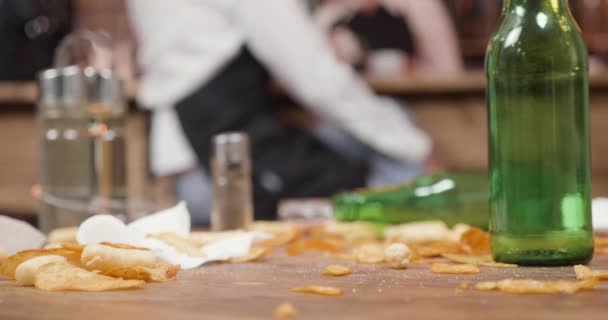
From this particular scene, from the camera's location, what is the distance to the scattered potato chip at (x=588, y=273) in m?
0.61

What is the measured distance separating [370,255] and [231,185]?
1.20ft

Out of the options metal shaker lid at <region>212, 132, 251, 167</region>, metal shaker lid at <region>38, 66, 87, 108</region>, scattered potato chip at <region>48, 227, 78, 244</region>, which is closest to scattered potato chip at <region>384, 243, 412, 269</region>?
scattered potato chip at <region>48, 227, 78, 244</region>

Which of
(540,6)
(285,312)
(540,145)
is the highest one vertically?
(540,6)

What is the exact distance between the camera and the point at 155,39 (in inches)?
103

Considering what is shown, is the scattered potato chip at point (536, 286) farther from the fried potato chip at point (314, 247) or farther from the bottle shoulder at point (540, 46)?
the fried potato chip at point (314, 247)

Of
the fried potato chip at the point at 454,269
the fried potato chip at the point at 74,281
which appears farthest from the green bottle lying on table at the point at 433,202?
the fried potato chip at the point at 74,281

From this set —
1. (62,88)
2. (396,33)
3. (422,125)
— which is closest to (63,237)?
(62,88)

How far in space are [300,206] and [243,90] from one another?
3.84 feet

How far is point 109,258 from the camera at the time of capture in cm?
65

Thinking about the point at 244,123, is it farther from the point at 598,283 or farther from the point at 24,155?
the point at 598,283

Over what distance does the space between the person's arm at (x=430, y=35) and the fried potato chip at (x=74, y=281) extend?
2766mm

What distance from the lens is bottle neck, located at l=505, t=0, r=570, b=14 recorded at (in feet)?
2.35

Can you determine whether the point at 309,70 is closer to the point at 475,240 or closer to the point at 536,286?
the point at 475,240

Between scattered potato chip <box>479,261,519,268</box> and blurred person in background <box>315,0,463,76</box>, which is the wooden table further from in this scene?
blurred person in background <box>315,0,463,76</box>
